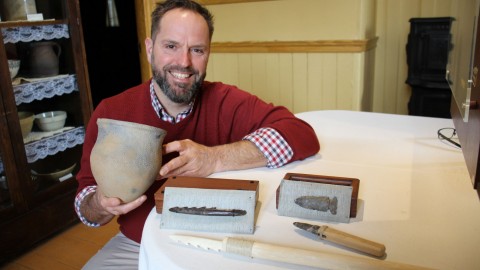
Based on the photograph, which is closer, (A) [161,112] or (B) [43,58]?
(A) [161,112]

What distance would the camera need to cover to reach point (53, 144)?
235 centimetres

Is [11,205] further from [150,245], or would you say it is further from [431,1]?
[431,1]

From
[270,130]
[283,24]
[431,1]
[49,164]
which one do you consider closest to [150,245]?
[270,130]

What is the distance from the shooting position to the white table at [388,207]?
70cm

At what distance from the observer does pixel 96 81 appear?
3393 millimetres

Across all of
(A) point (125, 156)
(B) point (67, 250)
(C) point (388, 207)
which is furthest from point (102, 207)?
(B) point (67, 250)

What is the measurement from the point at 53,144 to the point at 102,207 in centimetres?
160

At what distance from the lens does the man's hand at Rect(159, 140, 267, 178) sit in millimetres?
979

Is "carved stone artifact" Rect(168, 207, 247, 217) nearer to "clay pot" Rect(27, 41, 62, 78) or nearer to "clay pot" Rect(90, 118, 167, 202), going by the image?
"clay pot" Rect(90, 118, 167, 202)

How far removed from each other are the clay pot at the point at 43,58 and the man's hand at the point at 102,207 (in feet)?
4.77

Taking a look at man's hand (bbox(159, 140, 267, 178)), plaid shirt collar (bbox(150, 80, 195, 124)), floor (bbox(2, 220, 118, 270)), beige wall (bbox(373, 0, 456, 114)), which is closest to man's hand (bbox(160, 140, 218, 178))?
man's hand (bbox(159, 140, 267, 178))

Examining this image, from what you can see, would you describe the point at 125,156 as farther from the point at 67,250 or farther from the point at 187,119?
the point at 67,250

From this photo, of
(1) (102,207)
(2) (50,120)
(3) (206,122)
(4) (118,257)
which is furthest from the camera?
(2) (50,120)

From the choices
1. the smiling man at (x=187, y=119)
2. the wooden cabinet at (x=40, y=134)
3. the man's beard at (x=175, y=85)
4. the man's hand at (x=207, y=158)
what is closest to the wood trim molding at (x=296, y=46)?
the wooden cabinet at (x=40, y=134)
